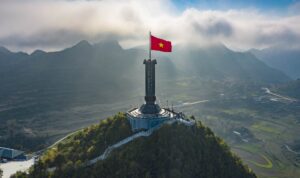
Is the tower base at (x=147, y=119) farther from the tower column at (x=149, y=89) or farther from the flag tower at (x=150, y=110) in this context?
the tower column at (x=149, y=89)

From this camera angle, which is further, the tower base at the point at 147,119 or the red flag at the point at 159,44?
the tower base at the point at 147,119

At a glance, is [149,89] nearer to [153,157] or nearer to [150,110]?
[150,110]

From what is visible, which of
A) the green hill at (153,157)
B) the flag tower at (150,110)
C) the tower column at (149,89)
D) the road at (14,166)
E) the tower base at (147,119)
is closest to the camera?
the green hill at (153,157)

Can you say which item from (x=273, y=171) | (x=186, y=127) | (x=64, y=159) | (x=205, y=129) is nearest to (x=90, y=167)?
(x=64, y=159)

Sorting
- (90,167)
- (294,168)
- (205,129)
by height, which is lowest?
(294,168)

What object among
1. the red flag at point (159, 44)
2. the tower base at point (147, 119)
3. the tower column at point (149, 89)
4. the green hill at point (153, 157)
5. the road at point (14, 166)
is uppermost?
the red flag at point (159, 44)

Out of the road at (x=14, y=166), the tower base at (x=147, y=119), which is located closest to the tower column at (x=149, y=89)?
the tower base at (x=147, y=119)

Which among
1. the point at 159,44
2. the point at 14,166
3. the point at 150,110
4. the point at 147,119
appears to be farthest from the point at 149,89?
the point at 14,166

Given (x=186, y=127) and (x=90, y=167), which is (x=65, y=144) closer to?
(x=90, y=167)
